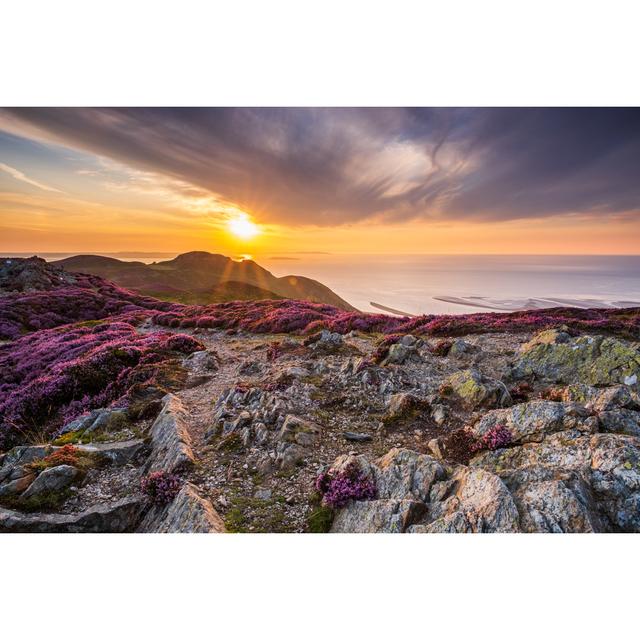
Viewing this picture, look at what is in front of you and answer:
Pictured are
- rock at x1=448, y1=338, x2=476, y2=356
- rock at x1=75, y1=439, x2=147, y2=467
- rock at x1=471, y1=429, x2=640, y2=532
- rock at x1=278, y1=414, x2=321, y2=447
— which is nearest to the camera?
rock at x1=471, y1=429, x2=640, y2=532

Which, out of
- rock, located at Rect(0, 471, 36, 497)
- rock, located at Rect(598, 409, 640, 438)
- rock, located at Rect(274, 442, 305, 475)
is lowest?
rock, located at Rect(0, 471, 36, 497)

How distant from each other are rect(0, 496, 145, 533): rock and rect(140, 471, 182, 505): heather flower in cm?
51

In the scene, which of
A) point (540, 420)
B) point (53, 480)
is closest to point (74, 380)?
point (53, 480)

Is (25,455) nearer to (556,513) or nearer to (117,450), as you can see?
(117,450)

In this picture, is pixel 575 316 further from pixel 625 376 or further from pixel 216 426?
pixel 216 426

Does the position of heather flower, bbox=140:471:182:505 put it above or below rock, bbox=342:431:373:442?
below

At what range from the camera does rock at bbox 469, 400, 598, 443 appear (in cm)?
683

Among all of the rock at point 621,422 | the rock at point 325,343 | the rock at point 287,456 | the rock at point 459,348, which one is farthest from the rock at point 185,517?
the rock at point 459,348

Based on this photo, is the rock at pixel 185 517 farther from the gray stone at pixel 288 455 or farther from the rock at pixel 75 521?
the gray stone at pixel 288 455

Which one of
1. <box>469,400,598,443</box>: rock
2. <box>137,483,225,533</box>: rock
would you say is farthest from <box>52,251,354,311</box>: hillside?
<box>137,483,225,533</box>: rock

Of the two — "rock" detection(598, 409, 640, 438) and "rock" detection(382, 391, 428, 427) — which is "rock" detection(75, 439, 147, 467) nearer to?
"rock" detection(382, 391, 428, 427)

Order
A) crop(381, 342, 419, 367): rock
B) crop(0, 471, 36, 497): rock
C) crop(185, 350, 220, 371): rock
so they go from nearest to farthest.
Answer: crop(0, 471, 36, 497): rock → crop(381, 342, 419, 367): rock → crop(185, 350, 220, 371): rock

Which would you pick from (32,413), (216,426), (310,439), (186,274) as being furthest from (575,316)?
(186,274)
